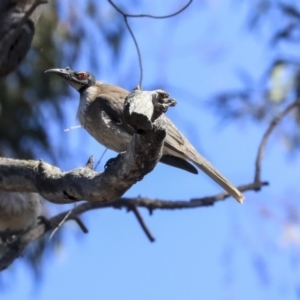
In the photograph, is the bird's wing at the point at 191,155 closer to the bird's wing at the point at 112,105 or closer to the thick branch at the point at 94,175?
the bird's wing at the point at 112,105

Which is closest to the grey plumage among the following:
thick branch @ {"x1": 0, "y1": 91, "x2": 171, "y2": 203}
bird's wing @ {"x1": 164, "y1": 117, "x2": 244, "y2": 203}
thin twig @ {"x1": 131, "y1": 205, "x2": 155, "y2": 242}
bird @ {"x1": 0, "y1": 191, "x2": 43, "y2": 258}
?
bird @ {"x1": 0, "y1": 191, "x2": 43, "y2": 258}

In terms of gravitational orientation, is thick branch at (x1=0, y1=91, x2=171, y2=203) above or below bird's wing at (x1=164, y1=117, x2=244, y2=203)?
above

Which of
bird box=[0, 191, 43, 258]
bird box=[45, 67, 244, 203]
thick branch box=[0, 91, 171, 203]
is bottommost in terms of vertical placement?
bird box=[0, 191, 43, 258]

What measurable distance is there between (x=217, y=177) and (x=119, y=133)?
62 cm

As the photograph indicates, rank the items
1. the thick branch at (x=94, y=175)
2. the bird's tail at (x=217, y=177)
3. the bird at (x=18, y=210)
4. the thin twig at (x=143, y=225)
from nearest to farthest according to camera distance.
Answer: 1. the thick branch at (x=94, y=175)
2. the bird's tail at (x=217, y=177)
3. the thin twig at (x=143, y=225)
4. the bird at (x=18, y=210)

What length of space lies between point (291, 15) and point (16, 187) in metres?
7.19

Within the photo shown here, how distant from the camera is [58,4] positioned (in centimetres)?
1002

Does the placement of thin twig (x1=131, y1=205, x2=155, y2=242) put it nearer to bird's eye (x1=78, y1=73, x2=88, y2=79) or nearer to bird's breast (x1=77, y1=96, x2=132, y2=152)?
bird's breast (x1=77, y1=96, x2=132, y2=152)

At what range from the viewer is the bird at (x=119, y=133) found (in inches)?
213

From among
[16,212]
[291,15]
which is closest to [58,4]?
[291,15]

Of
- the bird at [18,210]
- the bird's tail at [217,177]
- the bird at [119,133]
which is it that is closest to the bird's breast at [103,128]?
the bird at [119,133]

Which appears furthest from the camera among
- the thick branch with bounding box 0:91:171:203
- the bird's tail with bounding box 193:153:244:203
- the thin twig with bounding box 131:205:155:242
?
the thin twig with bounding box 131:205:155:242

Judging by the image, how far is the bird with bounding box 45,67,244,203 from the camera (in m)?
5.42

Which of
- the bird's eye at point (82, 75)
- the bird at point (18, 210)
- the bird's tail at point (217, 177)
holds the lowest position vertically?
the bird at point (18, 210)
